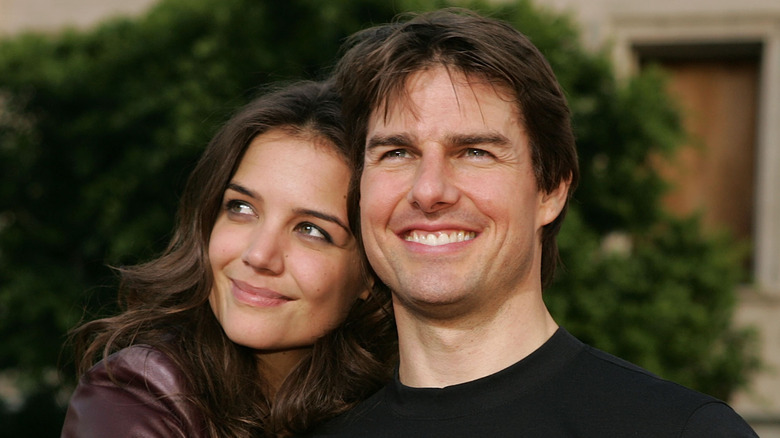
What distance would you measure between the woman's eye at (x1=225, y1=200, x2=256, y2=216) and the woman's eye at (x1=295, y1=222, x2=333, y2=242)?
0.57ft

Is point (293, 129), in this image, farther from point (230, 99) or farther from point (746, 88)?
point (746, 88)

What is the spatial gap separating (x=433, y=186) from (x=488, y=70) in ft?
1.12

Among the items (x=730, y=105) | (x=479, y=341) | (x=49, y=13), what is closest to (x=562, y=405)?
(x=479, y=341)

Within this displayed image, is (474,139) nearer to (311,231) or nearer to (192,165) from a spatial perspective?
(311,231)

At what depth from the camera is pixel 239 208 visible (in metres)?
3.25

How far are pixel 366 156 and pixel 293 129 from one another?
674 mm

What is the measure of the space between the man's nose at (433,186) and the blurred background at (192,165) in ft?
8.84

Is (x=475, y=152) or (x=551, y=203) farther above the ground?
(x=475, y=152)

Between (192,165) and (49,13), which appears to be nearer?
(192,165)

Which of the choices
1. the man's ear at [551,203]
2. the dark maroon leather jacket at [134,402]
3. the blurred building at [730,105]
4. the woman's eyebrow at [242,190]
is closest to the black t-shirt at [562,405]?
the man's ear at [551,203]

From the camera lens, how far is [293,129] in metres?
3.27

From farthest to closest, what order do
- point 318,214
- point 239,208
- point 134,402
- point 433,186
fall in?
point 239,208 < point 318,214 < point 134,402 < point 433,186

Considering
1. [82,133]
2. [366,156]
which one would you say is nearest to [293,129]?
[366,156]

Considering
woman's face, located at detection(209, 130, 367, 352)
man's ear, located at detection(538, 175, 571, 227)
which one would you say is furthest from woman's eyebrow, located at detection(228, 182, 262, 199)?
man's ear, located at detection(538, 175, 571, 227)
